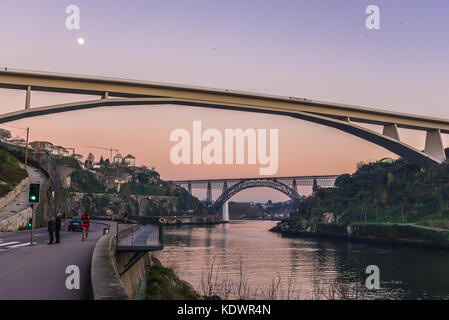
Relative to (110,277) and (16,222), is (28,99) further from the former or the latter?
(110,277)

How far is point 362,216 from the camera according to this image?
115750 millimetres

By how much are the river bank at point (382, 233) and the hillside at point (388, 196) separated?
5.56m

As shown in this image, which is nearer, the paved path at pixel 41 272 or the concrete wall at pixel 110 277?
the concrete wall at pixel 110 277

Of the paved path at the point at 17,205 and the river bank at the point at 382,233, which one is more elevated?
the paved path at the point at 17,205

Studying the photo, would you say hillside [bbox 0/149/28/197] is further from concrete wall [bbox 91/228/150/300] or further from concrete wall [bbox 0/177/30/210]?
concrete wall [bbox 91/228/150/300]

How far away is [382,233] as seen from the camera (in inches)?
3511

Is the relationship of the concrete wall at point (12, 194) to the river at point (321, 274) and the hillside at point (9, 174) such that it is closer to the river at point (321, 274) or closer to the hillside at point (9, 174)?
the hillside at point (9, 174)

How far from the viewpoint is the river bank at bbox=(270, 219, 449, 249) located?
248ft

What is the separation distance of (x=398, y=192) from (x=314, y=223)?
80.5 ft

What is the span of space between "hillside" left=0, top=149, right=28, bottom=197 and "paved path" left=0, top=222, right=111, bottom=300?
Result: 77.7ft

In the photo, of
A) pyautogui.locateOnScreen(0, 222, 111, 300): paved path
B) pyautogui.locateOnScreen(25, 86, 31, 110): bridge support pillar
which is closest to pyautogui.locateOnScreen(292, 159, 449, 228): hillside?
pyautogui.locateOnScreen(25, 86, 31, 110): bridge support pillar

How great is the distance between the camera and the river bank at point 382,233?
75562mm

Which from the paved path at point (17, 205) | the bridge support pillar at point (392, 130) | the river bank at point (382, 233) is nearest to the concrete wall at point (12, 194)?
the paved path at point (17, 205)
